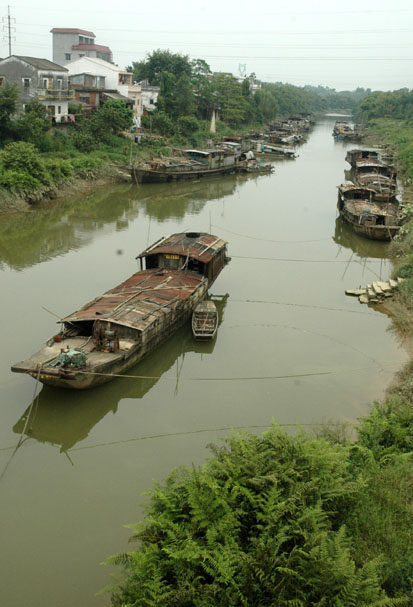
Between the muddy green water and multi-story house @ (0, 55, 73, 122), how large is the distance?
15397 mm

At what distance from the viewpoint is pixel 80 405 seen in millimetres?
11695

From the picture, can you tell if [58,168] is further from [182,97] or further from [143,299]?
[182,97]

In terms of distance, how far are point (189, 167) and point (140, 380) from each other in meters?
29.6

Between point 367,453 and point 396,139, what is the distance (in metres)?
66.7

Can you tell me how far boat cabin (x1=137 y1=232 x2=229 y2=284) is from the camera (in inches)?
659

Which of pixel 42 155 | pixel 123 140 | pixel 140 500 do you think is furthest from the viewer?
pixel 123 140

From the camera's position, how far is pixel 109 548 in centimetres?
817

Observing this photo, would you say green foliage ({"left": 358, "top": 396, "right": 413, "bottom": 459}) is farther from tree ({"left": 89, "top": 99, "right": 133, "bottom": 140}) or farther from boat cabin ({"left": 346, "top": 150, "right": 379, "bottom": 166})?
boat cabin ({"left": 346, "top": 150, "right": 379, "bottom": 166})

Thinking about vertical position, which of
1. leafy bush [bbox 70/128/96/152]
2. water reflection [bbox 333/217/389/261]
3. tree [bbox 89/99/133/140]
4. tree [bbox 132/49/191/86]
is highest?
tree [bbox 132/49/191/86]

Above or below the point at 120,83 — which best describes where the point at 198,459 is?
below

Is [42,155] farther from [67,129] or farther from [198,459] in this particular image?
[198,459]

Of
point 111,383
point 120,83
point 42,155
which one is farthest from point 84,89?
point 111,383

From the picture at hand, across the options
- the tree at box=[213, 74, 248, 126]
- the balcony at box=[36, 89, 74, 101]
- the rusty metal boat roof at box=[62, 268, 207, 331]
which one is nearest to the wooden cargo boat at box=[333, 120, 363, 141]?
the tree at box=[213, 74, 248, 126]

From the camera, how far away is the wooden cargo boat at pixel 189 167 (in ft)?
123
